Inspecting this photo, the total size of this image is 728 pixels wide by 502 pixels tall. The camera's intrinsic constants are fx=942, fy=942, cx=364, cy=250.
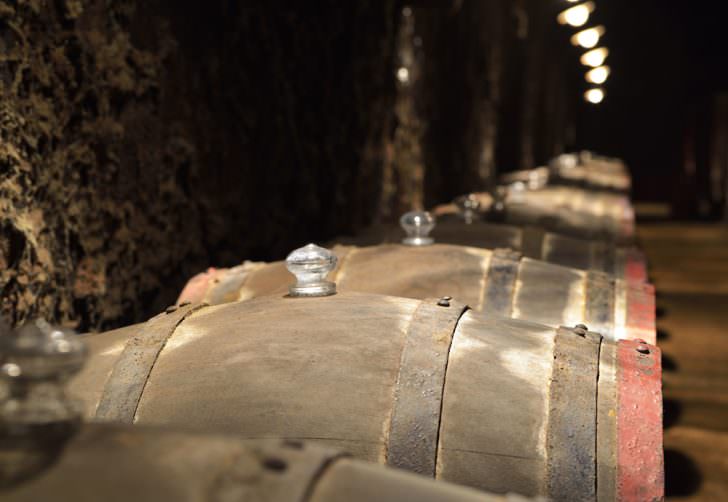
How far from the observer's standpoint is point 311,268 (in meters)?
2.22

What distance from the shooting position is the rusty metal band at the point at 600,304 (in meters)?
2.79

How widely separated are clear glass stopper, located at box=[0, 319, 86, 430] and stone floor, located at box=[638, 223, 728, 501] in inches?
112

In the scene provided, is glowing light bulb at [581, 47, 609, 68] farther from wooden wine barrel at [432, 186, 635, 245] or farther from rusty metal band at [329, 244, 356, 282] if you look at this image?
rusty metal band at [329, 244, 356, 282]

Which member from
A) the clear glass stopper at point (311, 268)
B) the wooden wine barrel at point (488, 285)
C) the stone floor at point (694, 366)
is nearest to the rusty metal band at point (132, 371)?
the clear glass stopper at point (311, 268)

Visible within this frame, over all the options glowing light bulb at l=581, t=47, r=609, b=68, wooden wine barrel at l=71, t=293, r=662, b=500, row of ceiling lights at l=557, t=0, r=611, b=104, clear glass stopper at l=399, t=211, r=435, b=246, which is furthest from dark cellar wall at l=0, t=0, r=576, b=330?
glowing light bulb at l=581, t=47, r=609, b=68

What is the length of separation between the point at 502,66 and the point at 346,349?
35.1 feet

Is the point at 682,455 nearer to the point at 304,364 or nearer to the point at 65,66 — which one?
the point at 304,364

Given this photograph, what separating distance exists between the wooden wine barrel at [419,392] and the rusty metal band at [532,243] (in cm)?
178

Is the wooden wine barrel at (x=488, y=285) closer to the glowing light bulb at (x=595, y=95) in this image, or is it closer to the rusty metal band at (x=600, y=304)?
the rusty metal band at (x=600, y=304)

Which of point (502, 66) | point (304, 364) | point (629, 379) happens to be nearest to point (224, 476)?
point (304, 364)

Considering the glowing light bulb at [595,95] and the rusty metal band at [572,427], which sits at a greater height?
the glowing light bulb at [595,95]

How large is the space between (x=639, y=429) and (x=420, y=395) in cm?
42

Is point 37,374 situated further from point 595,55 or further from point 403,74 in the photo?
point 595,55

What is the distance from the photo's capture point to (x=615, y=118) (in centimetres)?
2578
